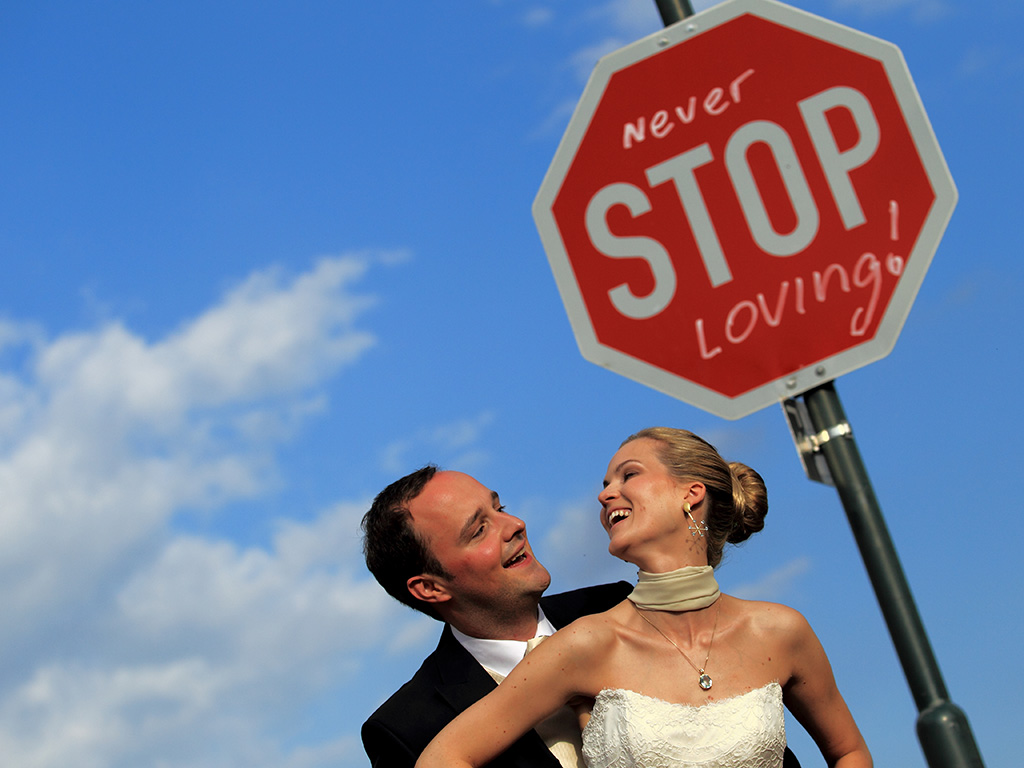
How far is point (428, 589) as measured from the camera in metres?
4.82

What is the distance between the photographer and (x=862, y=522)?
2.09 m

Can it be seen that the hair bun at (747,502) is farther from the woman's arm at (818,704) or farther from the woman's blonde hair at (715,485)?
the woman's arm at (818,704)

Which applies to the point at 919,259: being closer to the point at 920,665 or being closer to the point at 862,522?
the point at 862,522

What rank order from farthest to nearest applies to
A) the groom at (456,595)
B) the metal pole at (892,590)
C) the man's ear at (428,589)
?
the man's ear at (428,589)
the groom at (456,595)
the metal pole at (892,590)

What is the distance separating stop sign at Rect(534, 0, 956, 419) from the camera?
2.19m

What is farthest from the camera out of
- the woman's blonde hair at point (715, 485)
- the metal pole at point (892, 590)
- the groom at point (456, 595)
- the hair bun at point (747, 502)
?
the groom at point (456, 595)

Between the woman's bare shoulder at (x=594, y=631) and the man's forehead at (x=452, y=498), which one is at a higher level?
the man's forehead at (x=452, y=498)

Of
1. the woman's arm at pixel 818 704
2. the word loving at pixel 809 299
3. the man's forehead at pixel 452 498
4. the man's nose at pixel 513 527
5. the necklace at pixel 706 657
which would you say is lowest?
the woman's arm at pixel 818 704

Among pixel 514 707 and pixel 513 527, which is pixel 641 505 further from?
pixel 513 527

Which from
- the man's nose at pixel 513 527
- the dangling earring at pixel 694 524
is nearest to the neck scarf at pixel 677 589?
the dangling earring at pixel 694 524

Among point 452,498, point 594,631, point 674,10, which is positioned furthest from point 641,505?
point 674,10

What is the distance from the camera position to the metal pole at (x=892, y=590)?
1.96 meters

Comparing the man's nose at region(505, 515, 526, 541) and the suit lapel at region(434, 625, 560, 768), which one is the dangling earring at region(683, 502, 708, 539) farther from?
the man's nose at region(505, 515, 526, 541)

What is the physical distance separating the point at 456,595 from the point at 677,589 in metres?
1.40
